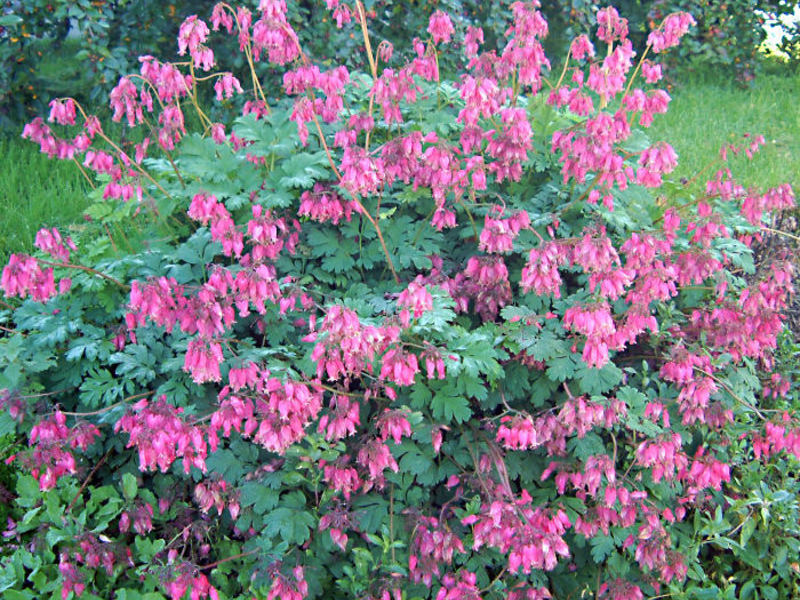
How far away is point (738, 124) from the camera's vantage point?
6.93 metres

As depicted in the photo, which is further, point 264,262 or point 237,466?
point 264,262

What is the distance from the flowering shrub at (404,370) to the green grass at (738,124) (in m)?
2.23

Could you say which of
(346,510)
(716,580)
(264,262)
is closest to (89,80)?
(264,262)

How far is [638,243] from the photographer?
10.0ft

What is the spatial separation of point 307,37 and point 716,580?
4.85 m

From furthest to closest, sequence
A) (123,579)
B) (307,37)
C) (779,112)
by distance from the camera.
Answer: (779,112) < (307,37) < (123,579)

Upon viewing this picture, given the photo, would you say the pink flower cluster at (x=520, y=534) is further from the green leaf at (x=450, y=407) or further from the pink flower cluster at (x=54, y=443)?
the pink flower cluster at (x=54, y=443)

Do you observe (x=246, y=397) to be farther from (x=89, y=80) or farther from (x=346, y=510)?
Answer: (x=89, y=80)

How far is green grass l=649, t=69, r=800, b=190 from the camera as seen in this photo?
224 inches

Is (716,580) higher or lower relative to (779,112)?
lower

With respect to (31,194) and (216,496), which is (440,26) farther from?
(31,194)

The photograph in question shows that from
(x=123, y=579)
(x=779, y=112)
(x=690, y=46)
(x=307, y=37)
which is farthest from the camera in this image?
(x=690, y=46)

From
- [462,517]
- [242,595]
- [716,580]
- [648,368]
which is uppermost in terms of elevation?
[648,368]

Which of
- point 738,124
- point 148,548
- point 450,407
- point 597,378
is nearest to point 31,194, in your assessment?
point 148,548
